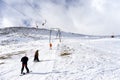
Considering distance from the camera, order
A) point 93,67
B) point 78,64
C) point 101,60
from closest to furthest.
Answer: point 93,67, point 78,64, point 101,60

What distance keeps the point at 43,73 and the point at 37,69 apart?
9.36 feet

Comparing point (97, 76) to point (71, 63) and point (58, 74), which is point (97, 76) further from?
point (71, 63)

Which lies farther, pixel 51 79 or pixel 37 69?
pixel 37 69

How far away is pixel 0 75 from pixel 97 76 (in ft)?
34.8

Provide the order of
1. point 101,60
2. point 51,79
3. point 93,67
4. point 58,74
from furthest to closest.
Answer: point 101,60, point 93,67, point 58,74, point 51,79

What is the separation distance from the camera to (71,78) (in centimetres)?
2306

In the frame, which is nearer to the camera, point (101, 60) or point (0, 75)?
point (0, 75)

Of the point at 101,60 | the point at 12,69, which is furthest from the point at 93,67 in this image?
the point at 12,69

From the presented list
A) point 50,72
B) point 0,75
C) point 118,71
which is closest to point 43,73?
point 50,72

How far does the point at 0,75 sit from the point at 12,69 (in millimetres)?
3169

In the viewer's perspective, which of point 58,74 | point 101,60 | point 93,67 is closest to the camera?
point 58,74

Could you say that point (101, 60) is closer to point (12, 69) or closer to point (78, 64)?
point (78, 64)

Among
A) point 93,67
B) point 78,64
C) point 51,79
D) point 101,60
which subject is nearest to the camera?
point 51,79

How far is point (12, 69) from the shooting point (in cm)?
2895
